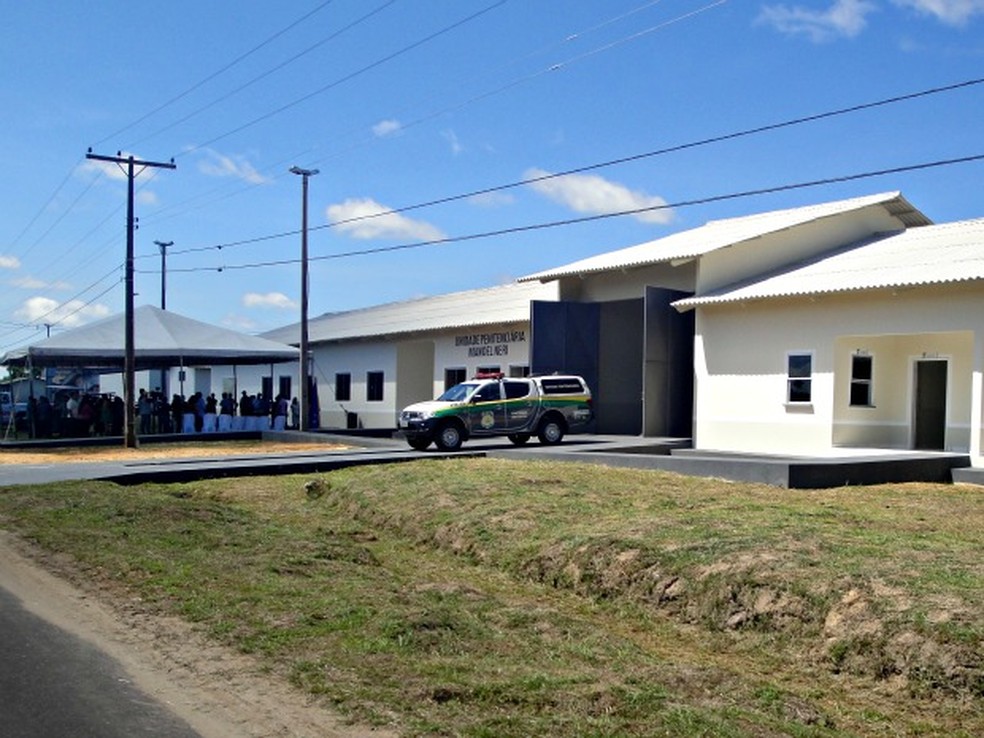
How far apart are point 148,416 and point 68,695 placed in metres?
37.9

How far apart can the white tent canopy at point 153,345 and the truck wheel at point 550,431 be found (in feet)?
51.9

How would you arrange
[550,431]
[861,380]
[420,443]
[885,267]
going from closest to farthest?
[885,267] → [861,380] → [420,443] → [550,431]

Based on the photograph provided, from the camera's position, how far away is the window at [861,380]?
24.4 m

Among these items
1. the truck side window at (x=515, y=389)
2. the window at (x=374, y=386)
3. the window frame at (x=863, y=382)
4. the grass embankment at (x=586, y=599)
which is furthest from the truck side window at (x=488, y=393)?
the window at (x=374, y=386)

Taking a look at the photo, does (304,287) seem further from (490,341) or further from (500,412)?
(500,412)

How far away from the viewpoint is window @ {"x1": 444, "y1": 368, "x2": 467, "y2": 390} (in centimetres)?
3962

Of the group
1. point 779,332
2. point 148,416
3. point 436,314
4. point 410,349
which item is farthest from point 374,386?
point 779,332

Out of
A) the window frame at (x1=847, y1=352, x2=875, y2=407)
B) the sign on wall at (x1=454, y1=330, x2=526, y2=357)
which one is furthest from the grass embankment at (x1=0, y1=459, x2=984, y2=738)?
the sign on wall at (x1=454, y1=330, x2=526, y2=357)

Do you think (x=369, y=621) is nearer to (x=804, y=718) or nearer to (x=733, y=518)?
(x=804, y=718)

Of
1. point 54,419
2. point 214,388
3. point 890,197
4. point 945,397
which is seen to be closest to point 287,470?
point 945,397

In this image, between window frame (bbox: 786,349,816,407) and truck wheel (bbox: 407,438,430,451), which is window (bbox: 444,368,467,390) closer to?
truck wheel (bbox: 407,438,430,451)

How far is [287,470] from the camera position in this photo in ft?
69.5

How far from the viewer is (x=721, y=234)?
3111 centimetres

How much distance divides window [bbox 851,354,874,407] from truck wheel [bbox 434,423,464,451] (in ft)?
31.8
